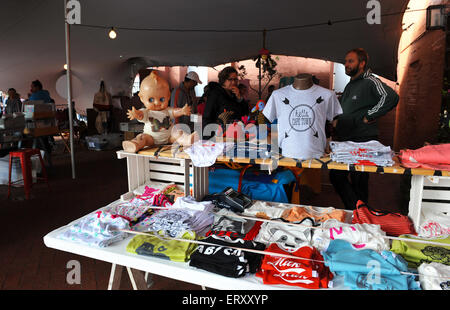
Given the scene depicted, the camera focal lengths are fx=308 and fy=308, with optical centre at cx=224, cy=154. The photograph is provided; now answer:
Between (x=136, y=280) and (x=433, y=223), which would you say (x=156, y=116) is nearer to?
(x=136, y=280)

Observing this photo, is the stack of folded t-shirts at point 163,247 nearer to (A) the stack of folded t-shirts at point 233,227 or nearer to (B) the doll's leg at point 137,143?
(A) the stack of folded t-shirts at point 233,227

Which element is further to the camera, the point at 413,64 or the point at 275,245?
the point at 413,64

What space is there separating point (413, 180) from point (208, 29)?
16.5ft

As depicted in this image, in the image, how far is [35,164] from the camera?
5.22 meters

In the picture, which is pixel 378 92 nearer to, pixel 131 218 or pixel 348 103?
pixel 348 103

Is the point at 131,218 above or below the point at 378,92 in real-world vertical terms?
below

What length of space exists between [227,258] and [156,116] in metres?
1.38

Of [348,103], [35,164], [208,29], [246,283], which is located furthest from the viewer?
[208,29]

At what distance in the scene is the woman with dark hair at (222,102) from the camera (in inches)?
107

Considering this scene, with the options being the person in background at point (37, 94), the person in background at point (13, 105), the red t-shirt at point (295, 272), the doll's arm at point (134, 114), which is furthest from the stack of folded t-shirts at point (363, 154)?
the person in background at point (13, 105)

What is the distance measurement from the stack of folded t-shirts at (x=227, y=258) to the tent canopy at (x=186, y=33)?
171 inches

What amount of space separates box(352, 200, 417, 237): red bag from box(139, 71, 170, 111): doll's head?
5.20ft

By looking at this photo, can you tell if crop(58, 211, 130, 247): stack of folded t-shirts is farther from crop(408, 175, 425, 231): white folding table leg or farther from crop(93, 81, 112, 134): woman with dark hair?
crop(93, 81, 112, 134): woman with dark hair

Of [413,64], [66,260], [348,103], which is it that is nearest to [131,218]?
[66,260]
